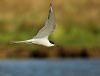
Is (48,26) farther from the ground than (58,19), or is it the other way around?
(48,26)

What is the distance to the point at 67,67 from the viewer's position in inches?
1017

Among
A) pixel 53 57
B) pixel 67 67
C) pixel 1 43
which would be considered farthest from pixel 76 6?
pixel 67 67

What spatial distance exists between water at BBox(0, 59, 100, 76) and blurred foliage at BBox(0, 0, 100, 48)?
6716 mm

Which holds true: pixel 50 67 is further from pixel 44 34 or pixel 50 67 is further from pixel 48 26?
pixel 48 26

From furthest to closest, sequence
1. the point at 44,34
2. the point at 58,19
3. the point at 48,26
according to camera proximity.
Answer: the point at 58,19, the point at 44,34, the point at 48,26

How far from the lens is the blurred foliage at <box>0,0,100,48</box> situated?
120ft

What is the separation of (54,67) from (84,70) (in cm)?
195

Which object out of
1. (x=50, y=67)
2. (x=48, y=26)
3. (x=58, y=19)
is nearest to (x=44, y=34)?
(x=48, y=26)

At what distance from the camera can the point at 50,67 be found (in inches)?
1044

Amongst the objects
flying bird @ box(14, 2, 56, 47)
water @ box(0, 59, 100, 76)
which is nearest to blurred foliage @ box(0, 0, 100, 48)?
water @ box(0, 59, 100, 76)

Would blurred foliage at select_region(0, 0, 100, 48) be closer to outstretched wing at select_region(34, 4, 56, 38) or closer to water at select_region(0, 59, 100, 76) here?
water at select_region(0, 59, 100, 76)

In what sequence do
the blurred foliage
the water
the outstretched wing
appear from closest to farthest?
the outstretched wing < the water < the blurred foliage

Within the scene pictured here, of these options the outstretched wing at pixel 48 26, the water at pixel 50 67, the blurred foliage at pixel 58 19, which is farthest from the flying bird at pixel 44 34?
the blurred foliage at pixel 58 19

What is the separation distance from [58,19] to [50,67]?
52.7 feet
